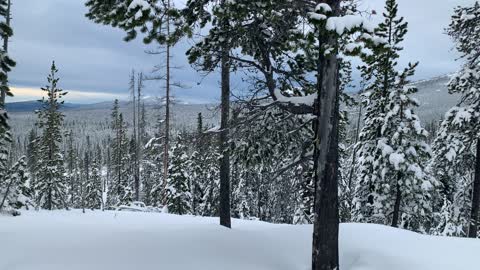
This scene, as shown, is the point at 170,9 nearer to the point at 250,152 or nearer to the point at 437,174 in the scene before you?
the point at 250,152

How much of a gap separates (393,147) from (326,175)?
40.4ft

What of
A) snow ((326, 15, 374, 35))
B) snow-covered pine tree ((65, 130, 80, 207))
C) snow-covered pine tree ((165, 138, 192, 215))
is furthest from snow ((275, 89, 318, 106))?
snow-covered pine tree ((65, 130, 80, 207))

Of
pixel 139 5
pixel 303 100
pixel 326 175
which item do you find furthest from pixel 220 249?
pixel 139 5

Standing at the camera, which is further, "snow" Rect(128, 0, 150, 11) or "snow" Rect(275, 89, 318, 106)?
"snow" Rect(275, 89, 318, 106)

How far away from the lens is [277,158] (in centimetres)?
948

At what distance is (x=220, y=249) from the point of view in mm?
8102

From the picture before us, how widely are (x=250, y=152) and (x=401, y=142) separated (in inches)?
435

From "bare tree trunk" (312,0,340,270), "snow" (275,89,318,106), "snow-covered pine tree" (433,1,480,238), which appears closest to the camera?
"bare tree trunk" (312,0,340,270)

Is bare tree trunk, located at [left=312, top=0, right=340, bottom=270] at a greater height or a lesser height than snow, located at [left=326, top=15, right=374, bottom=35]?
lesser

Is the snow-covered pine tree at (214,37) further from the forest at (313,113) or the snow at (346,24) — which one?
the snow at (346,24)

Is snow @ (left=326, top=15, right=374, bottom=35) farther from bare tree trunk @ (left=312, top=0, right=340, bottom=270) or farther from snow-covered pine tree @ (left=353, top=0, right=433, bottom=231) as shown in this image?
snow-covered pine tree @ (left=353, top=0, right=433, bottom=231)

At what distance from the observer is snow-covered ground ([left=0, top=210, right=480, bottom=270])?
7094 mm

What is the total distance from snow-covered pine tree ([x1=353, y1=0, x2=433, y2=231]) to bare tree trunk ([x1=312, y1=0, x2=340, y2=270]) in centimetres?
987

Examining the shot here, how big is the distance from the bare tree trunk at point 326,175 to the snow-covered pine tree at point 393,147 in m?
9.87
